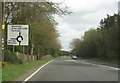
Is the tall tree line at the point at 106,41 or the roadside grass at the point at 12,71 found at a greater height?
the tall tree line at the point at 106,41

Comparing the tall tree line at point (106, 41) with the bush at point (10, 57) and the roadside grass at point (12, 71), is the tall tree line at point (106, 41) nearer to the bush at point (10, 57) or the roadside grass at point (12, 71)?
the bush at point (10, 57)

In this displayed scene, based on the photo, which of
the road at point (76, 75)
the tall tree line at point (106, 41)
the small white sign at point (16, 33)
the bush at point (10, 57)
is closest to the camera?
the road at point (76, 75)

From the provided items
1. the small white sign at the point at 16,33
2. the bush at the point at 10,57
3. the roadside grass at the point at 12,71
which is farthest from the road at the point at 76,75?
the bush at the point at 10,57

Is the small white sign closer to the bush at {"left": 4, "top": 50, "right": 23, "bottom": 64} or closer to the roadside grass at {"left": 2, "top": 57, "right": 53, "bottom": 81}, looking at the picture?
the roadside grass at {"left": 2, "top": 57, "right": 53, "bottom": 81}

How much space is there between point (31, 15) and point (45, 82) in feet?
31.3

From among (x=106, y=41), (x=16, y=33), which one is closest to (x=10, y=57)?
(x=16, y=33)

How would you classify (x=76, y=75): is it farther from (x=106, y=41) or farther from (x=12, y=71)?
(x=106, y=41)

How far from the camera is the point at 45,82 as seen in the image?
19.7m

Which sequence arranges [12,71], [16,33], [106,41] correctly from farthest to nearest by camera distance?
[106,41], [16,33], [12,71]

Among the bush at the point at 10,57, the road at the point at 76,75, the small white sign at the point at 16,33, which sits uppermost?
the small white sign at the point at 16,33

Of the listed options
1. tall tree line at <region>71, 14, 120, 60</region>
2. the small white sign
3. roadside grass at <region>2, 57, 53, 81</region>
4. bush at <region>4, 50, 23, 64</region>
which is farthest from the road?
tall tree line at <region>71, 14, 120, 60</region>

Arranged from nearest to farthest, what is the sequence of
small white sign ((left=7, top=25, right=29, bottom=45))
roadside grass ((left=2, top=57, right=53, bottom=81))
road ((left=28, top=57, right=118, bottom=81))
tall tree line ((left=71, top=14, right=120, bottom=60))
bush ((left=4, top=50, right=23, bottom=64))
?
roadside grass ((left=2, top=57, right=53, bottom=81)) < road ((left=28, top=57, right=118, bottom=81)) < small white sign ((left=7, top=25, right=29, bottom=45)) < bush ((left=4, top=50, right=23, bottom=64)) < tall tree line ((left=71, top=14, right=120, bottom=60))

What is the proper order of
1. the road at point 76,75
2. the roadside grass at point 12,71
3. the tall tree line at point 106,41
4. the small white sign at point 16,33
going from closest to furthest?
the roadside grass at point 12,71
the road at point 76,75
the small white sign at point 16,33
the tall tree line at point 106,41

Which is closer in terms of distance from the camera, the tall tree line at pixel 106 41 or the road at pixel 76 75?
the road at pixel 76 75
